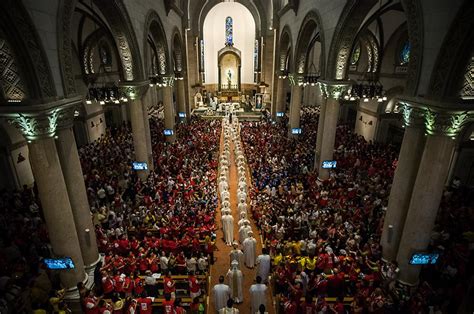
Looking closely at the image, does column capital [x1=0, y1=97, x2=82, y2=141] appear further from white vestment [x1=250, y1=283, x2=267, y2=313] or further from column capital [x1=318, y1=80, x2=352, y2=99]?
column capital [x1=318, y1=80, x2=352, y2=99]

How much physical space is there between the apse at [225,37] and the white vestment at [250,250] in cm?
3435

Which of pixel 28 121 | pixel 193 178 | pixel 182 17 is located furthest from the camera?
pixel 182 17

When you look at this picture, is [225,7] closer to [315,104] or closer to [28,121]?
[315,104]

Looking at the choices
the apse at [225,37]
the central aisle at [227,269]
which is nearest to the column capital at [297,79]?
the central aisle at [227,269]

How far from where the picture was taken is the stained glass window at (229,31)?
130 ft

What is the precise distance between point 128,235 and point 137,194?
8.83ft

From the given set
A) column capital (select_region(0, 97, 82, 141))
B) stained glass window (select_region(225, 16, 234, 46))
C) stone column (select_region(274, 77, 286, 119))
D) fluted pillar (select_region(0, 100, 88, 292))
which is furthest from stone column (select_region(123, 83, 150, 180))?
stained glass window (select_region(225, 16, 234, 46))

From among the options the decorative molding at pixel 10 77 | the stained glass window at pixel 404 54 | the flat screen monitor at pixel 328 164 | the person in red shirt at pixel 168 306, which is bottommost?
the person in red shirt at pixel 168 306

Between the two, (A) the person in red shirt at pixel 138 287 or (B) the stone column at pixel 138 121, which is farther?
(B) the stone column at pixel 138 121

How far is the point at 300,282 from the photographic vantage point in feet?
24.4

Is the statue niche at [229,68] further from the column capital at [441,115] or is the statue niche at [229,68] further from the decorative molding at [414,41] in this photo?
the column capital at [441,115]

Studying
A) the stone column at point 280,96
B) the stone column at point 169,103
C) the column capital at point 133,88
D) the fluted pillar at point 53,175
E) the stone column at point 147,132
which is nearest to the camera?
the fluted pillar at point 53,175

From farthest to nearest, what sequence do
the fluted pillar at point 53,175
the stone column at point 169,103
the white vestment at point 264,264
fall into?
the stone column at point 169,103
the white vestment at point 264,264
the fluted pillar at point 53,175

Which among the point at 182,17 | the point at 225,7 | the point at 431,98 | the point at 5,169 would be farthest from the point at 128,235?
the point at 225,7
